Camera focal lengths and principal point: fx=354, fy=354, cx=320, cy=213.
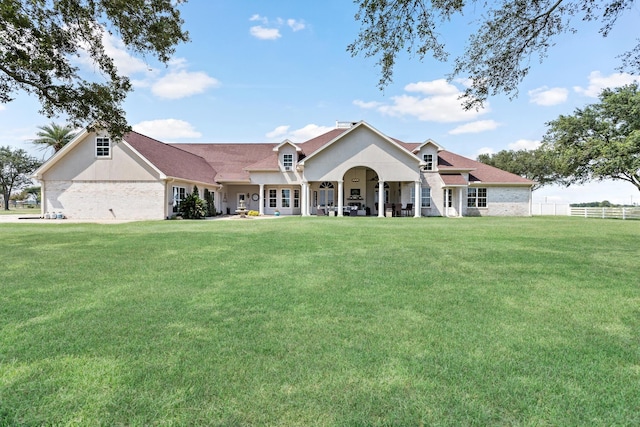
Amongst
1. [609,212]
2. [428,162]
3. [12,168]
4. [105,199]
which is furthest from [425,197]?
[12,168]

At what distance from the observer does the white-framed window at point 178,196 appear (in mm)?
23927

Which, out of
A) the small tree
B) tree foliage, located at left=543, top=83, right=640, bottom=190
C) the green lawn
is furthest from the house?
the green lawn

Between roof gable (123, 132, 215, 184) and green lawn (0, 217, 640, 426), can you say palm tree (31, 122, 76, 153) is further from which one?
green lawn (0, 217, 640, 426)

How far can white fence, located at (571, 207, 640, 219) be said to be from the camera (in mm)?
30969

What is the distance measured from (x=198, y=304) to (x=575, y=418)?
4355mm

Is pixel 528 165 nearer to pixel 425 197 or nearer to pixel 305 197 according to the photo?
pixel 425 197

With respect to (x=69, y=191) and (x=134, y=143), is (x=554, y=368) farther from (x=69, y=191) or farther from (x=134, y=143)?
(x=69, y=191)

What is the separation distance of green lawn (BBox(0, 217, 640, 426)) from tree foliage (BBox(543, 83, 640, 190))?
29.0 meters

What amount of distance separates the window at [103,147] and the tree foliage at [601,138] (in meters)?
37.9

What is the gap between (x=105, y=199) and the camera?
→ 23359mm

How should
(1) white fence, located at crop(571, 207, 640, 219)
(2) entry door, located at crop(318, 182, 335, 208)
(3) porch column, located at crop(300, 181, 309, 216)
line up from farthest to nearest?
(1) white fence, located at crop(571, 207, 640, 219) → (2) entry door, located at crop(318, 182, 335, 208) → (3) porch column, located at crop(300, 181, 309, 216)

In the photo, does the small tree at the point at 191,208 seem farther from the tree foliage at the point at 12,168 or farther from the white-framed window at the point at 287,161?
the tree foliage at the point at 12,168

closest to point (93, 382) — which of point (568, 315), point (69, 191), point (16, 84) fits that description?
point (568, 315)

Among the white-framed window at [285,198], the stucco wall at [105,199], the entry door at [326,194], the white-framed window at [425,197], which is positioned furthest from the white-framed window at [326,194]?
the stucco wall at [105,199]
